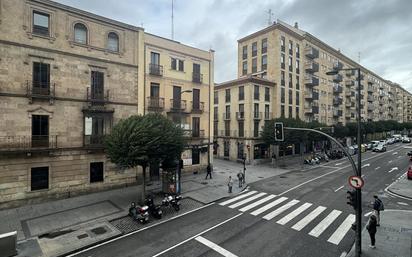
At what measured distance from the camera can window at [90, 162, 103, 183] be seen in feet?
67.8

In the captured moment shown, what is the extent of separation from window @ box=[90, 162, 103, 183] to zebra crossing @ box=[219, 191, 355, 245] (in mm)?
11182

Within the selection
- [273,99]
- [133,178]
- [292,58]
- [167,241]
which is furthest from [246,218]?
[292,58]

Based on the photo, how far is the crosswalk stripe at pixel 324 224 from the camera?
1288 centimetres

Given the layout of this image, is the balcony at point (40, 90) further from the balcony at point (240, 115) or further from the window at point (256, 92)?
the window at point (256, 92)

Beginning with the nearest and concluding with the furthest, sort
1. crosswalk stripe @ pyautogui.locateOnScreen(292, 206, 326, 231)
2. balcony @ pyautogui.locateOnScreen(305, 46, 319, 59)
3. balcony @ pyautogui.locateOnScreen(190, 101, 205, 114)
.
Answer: crosswalk stripe @ pyautogui.locateOnScreen(292, 206, 326, 231), balcony @ pyautogui.locateOnScreen(190, 101, 205, 114), balcony @ pyautogui.locateOnScreen(305, 46, 319, 59)

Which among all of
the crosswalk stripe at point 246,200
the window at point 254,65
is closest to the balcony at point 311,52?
the window at point 254,65

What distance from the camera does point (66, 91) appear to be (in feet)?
63.5

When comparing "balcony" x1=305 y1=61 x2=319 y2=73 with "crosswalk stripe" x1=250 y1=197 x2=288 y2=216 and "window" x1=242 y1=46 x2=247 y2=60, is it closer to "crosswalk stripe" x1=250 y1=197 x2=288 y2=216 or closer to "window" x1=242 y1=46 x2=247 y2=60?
"window" x1=242 y1=46 x2=247 y2=60

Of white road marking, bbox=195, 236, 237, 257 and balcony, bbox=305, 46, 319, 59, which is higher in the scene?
balcony, bbox=305, 46, 319, 59

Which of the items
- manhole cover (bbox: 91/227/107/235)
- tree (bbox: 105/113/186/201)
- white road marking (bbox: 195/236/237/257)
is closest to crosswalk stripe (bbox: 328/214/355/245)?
white road marking (bbox: 195/236/237/257)

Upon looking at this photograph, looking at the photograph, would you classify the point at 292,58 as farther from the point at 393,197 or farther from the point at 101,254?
the point at 101,254

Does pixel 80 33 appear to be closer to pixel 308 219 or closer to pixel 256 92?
pixel 308 219

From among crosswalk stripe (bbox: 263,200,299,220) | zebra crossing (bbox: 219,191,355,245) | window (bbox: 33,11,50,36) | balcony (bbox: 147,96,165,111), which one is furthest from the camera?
balcony (bbox: 147,96,165,111)

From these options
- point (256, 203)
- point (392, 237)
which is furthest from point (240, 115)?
point (392, 237)
